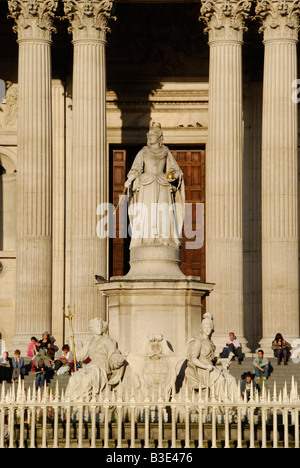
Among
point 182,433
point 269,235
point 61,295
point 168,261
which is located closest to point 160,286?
point 168,261

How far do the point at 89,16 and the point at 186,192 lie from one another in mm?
9216

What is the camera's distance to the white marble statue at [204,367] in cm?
2845

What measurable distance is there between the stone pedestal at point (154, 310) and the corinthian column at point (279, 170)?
19264 mm

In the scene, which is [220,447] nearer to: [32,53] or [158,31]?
[32,53]

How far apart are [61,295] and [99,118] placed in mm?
8012

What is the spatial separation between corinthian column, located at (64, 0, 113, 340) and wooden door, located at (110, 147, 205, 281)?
19.1 feet

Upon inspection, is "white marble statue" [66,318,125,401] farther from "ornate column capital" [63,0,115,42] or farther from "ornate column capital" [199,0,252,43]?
"ornate column capital" [199,0,252,43]

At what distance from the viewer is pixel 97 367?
28.2 metres

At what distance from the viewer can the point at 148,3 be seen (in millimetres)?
54625

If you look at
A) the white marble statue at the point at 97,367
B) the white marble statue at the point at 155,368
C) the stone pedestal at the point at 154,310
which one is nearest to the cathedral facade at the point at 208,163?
the stone pedestal at the point at 154,310

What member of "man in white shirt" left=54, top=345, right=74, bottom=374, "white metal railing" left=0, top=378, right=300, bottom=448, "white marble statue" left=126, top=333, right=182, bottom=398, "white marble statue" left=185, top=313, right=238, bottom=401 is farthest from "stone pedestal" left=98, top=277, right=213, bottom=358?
"man in white shirt" left=54, top=345, right=74, bottom=374

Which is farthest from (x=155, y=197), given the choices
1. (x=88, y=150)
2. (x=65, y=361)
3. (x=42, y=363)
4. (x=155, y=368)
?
(x=88, y=150)

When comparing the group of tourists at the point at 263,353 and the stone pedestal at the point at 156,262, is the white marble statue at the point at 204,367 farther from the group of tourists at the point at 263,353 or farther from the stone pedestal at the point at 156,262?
the group of tourists at the point at 263,353

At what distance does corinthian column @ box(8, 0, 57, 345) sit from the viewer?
49.9m
